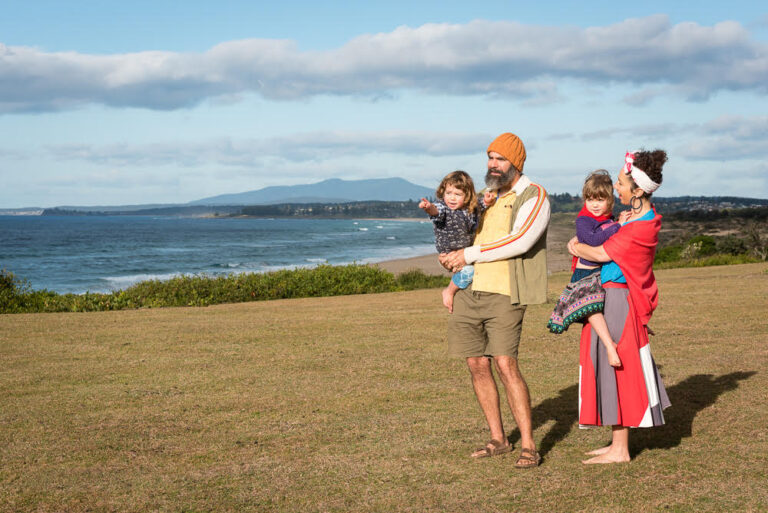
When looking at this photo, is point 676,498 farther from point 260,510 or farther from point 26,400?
point 26,400

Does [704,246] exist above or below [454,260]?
below

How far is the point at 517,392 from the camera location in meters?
4.95

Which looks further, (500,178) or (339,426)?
(339,426)

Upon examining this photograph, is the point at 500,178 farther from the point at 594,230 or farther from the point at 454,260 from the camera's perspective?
the point at 594,230

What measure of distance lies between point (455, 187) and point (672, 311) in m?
9.58

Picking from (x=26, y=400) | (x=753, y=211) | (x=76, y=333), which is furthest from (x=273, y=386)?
(x=753, y=211)

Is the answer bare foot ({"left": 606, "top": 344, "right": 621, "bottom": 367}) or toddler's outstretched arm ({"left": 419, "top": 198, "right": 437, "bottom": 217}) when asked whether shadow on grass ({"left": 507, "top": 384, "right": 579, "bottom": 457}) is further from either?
toddler's outstretched arm ({"left": 419, "top": 198, "right": 437, "bottom": 217})

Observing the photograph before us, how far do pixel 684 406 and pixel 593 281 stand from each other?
2529 mm

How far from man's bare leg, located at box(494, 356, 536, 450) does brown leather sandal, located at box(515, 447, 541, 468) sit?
2.8 inches

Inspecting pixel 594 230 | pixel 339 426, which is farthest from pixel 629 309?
pixel 339 426

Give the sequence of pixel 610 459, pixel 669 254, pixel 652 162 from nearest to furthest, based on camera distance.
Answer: pixel 652 162, pixel 610 459, pixel 669 254

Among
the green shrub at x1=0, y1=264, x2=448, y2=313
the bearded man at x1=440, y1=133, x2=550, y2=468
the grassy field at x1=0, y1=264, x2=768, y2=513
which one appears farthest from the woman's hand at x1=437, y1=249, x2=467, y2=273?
the green shrub at x1=0, y1=264, x2=448, y2=313

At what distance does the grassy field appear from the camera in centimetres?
475

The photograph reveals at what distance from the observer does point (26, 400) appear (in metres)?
7.61
